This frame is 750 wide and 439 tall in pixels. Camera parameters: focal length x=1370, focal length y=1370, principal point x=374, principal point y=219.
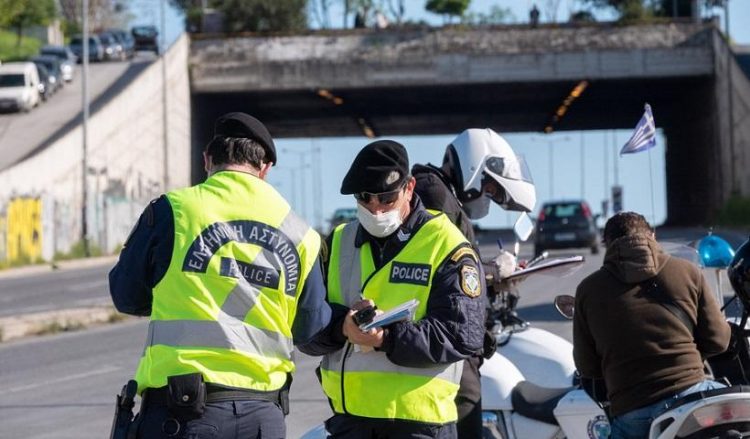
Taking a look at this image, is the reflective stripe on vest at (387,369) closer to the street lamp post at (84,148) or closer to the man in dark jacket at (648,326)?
the man in dark jacket at (648,326)

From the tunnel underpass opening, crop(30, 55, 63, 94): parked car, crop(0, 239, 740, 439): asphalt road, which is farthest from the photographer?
crop(30, 55, 63, 94): parked car

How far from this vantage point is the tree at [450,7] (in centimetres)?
5603

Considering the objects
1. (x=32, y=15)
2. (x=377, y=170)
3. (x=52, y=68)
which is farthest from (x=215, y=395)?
(x=32, y=15)

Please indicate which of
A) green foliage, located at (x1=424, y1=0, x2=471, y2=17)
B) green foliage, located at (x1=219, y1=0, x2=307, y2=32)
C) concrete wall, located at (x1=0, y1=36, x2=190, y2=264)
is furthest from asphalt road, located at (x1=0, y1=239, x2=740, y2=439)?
green foliage, located at (x1=219, y1=0, x2=307, y2=32)

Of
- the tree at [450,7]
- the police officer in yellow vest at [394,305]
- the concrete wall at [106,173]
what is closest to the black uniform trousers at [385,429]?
the police officer in yellow vest at [394,305]

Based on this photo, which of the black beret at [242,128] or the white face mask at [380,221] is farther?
the white face mask at [380,221]

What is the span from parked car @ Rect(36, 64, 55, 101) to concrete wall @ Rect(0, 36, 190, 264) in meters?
7.43

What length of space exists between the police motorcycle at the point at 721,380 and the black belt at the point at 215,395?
1804 mm

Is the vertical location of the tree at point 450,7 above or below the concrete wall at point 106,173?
above

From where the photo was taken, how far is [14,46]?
7544cm

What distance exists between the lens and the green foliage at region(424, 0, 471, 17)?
184 feet

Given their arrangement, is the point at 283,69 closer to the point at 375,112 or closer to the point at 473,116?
the point at 375,112

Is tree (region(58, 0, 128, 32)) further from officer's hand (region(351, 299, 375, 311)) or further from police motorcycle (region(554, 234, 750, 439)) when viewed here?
officer's hand (region(351, 299, 375, 311))

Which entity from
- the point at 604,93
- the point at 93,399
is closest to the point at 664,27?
the point at 604,93
